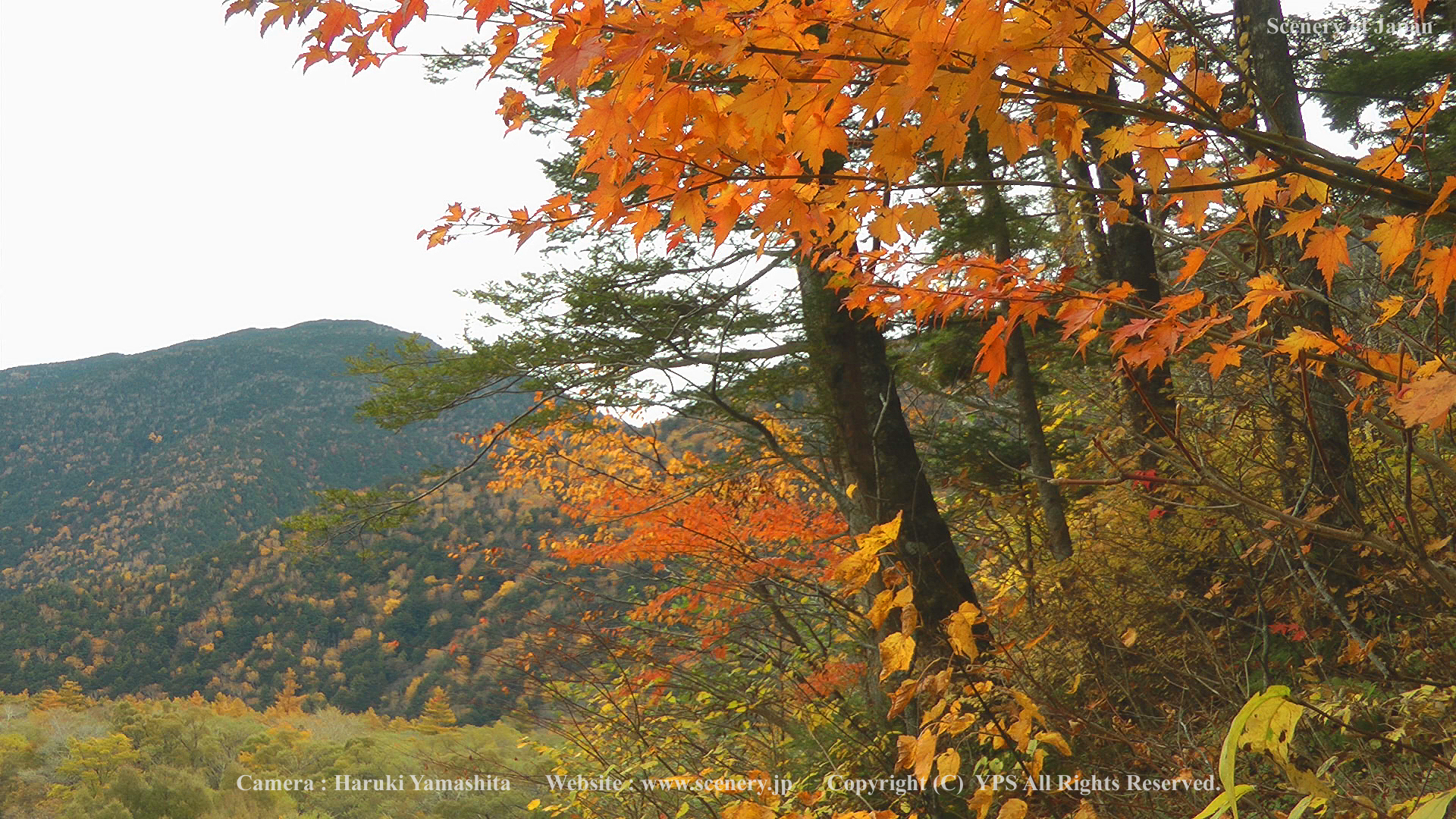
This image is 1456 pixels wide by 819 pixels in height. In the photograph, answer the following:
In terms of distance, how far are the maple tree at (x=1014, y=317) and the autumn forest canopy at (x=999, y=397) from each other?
0.06 feet

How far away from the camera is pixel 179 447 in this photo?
152 ft

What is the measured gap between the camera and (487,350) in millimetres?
5758

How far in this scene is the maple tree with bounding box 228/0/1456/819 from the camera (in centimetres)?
122

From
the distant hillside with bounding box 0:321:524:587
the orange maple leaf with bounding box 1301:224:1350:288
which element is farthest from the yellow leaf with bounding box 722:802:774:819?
the distant hillside with bounding box 0:321:524:587

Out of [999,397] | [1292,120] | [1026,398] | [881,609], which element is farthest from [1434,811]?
[999,397]

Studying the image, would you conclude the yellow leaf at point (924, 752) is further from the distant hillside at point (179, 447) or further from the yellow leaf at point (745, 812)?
the distant hillside at point (179, 447)

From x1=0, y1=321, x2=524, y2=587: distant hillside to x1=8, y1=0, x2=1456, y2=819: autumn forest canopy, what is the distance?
32.2 m

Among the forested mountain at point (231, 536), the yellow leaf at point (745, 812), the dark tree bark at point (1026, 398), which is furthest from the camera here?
the forested mountain at point (231, 536)

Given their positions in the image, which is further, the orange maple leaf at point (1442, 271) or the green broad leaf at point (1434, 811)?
the orange maple leaf at point (1442, 271)

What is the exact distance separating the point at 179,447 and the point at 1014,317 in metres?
54.9

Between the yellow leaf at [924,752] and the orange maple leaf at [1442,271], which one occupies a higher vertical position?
the orange maple leaf at [1442,271]

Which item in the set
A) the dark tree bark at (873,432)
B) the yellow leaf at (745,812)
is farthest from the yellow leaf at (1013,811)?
the dark tree bark at (873,432)

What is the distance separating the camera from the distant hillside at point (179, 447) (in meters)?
38.4

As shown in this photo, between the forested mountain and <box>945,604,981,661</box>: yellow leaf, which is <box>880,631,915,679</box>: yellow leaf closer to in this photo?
<box>945,604,981,661</box>: yellow leaf
